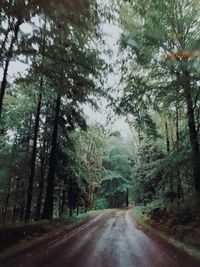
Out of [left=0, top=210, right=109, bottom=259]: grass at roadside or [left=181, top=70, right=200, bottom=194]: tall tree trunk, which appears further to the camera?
[left=181, top=70, right=200, bottom=194]: tall tree trunk

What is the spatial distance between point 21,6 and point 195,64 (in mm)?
7718

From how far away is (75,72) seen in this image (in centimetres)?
891

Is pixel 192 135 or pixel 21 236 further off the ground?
pixel 192 135

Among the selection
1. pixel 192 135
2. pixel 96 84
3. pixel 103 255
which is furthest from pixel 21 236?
pixel 192 135

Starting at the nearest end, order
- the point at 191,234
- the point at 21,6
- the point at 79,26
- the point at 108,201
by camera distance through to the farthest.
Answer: the point at 21,6, the point at 79,26, the point at 191,234, the point at 108,201

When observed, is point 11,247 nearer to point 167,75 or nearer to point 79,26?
point 79,26

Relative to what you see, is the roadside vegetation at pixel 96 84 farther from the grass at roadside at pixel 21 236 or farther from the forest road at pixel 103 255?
the forest road at pixel 103 255

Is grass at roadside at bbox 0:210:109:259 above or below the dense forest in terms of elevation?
below

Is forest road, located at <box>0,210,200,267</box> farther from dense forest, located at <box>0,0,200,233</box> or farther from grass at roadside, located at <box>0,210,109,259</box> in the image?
dense forest, located at <box>0,0,200,233</box>

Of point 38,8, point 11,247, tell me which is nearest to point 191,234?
point 11,247

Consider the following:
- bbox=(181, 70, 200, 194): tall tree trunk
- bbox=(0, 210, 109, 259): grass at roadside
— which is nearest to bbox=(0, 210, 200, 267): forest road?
bbox=(0, 210, 109, 259): grass at roadside

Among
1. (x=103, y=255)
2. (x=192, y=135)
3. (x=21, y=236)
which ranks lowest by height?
(x=103, y=255)

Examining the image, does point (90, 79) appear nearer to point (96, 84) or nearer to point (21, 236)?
point (96, 84)

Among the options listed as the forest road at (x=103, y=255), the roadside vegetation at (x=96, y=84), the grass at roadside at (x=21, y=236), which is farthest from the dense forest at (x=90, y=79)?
the forest road at (x=103, y=255)
